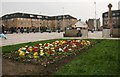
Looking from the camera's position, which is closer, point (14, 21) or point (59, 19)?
point (14, 21)

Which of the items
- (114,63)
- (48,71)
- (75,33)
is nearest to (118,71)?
(114,63)

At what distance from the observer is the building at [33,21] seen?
372ft

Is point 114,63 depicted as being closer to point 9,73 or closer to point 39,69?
point 39,69

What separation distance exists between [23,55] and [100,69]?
13.4 feet

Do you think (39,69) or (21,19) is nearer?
(39,69)

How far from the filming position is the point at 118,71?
658 centimetres

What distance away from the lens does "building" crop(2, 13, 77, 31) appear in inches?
4469

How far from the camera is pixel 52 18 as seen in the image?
14800cm

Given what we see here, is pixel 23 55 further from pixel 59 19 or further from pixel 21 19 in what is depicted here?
pixel 59 19

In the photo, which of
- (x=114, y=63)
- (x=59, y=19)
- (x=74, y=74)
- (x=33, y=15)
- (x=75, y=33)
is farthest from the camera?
(x=59, y=19)

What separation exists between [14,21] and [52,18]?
40517 millimetres

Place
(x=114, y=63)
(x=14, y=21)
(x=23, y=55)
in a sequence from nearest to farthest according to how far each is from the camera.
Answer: (x=114, y=63) → (x=23, y=55) → (x=14, y=21)

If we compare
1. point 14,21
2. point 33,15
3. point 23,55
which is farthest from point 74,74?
point 33,15

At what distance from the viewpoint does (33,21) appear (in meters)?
124
